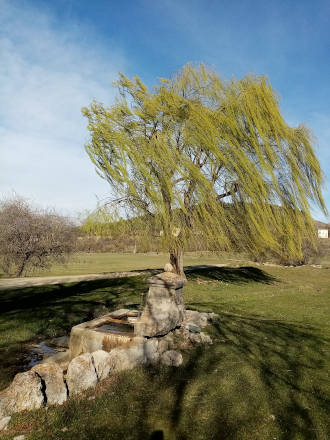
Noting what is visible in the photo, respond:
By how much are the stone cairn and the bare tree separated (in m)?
12.4

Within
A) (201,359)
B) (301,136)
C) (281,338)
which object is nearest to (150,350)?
(201,359)

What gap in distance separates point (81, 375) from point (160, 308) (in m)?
2.37

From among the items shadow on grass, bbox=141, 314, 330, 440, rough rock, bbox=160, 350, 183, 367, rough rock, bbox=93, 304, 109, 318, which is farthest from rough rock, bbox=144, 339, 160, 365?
rough rock, bbox=93, 304, 109, 318

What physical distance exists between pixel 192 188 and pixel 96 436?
8.83 metres

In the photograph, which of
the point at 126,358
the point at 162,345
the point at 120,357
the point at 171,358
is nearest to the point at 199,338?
the point at 162,345

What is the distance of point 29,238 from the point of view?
1814cm

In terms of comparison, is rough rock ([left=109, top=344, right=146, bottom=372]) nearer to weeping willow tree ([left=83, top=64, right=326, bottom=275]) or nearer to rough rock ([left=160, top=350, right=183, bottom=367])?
rough rock ([left=160, top=350, right=183, bottom=367])

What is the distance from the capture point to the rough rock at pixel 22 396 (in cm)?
417

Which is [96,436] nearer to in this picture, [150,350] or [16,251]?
[150,350]

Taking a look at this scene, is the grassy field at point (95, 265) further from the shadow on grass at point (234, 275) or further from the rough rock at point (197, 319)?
the rough rock at point (197, 319)

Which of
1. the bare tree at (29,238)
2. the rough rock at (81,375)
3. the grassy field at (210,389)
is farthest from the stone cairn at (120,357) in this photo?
the bare tree at (29,238)

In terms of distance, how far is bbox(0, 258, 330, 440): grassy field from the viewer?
13.1ft

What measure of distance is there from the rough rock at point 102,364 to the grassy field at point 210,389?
0.21 metres

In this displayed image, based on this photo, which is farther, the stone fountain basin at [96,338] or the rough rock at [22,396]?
the stone fountain basin at [96,338]
